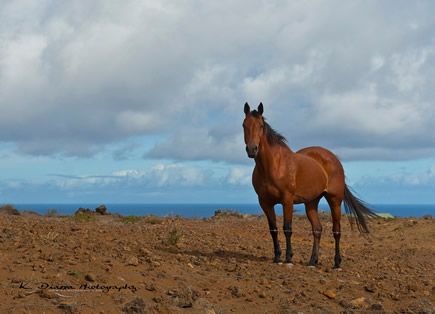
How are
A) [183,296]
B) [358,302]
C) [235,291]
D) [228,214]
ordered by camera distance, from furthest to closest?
1. [228,214]
2. [358,302]
3. [235,291]
4. [183,296]

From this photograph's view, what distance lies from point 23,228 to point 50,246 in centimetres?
242

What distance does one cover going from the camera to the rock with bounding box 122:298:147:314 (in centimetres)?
752

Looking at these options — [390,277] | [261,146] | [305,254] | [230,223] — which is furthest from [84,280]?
[230,223]

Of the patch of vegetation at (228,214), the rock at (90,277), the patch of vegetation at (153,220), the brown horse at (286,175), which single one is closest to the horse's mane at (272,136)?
the brown horse at (286,175)

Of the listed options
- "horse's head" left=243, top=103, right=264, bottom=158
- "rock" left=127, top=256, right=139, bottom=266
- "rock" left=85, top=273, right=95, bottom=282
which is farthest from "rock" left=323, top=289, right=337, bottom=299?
"rock" left=85, top=273, right=95, bottom=282

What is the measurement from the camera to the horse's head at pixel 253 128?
1020 cm

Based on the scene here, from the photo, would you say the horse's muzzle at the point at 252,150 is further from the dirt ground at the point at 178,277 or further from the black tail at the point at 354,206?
the black tail at the point at 354,206

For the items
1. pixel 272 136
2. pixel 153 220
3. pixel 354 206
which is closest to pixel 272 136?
pixel 272 136

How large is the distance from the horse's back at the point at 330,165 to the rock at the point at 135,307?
5382mm

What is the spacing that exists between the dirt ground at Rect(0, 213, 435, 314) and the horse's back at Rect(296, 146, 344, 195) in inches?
60.2

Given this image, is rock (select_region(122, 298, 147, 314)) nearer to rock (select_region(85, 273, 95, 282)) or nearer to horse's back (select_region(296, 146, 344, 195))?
rock (select_region(85, 273, 95, 282))

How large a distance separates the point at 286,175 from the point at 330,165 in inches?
59.0

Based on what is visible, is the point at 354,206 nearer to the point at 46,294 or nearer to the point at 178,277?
the point at 178,277

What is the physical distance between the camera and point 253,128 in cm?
1042
